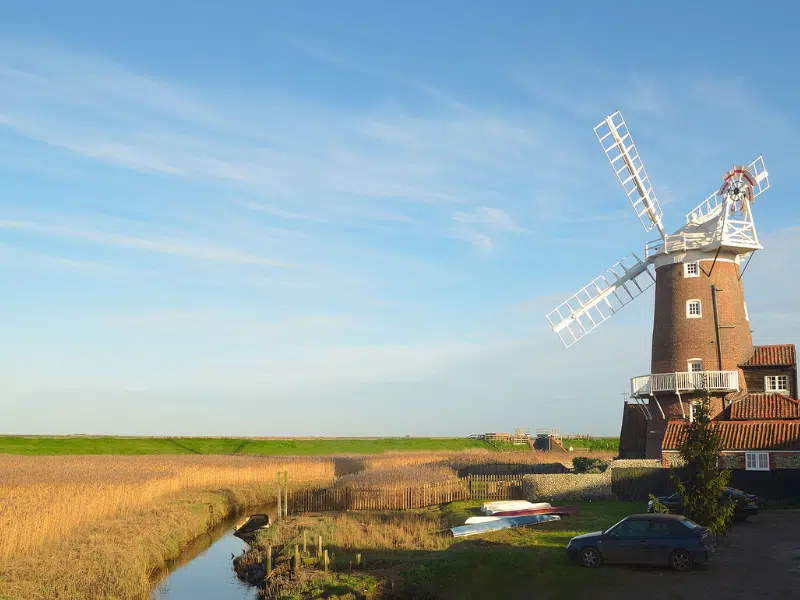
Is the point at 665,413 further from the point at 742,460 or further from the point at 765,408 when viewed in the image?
the point at 742,460

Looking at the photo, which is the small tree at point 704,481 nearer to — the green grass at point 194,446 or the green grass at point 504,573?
A: the green grass at point 504,573

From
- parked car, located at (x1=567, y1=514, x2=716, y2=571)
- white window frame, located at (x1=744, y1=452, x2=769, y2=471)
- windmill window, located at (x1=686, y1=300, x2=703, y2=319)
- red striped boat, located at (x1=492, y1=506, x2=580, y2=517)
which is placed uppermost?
windmill window, located at (x1=686, y1=300, x2=703, y2=319)

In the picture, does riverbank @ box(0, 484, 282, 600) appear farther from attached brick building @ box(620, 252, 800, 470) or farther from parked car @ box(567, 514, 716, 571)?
attached brick building @ box(620, 252, 800, 470)

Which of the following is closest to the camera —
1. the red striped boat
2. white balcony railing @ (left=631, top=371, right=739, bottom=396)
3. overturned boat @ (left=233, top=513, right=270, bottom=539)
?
the red striped boat

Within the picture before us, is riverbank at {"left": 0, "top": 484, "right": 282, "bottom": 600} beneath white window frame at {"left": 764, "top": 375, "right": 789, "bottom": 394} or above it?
beneath

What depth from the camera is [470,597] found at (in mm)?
20812

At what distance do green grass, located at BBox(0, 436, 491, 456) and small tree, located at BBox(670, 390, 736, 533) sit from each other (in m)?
72.3

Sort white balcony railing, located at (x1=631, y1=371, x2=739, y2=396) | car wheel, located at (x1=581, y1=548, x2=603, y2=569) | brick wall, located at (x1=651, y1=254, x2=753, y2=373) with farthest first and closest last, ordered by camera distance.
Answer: brick wall, located at (x1=651, y1=254, x2=753, y2=373), white balcony railing, located at (x1=631, y1=371, x2=739, y2=396), car wheel, located at (x1=581, y1=548, x2=603, y2=569)

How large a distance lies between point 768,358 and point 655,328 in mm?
6745

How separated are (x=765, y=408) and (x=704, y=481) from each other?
19380 mm

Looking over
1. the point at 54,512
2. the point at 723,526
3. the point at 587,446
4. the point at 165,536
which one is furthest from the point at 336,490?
the point at 587,446

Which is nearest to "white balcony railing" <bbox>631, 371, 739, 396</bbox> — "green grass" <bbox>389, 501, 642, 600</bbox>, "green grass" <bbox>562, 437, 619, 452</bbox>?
"green grass" <bbox>389, 501, 642, 600</bbox>

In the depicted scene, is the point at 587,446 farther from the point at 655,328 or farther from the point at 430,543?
the point at 430,543

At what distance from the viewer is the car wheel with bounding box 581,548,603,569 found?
74.3ft
